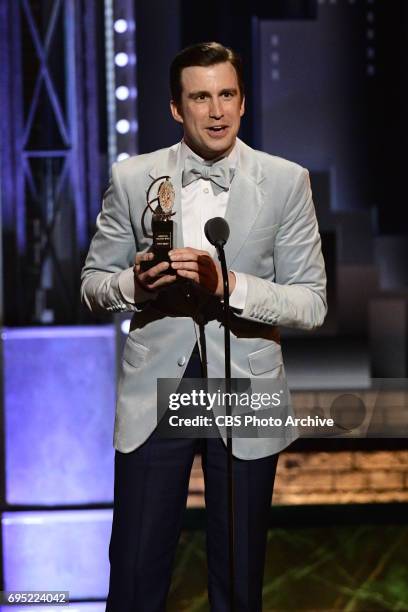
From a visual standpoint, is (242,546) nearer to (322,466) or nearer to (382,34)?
(322,466)

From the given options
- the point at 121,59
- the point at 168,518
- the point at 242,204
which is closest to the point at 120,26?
the point at 121,59

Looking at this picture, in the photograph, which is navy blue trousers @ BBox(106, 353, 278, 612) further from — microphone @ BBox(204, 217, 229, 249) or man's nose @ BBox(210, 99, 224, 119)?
man's nose @ BBox(210, 99, 224, 119)

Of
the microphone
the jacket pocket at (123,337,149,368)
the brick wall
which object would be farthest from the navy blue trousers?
the brick wall

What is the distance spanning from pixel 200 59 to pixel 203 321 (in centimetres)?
54

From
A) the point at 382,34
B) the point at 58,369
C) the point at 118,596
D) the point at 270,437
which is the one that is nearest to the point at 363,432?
the point at 270,437

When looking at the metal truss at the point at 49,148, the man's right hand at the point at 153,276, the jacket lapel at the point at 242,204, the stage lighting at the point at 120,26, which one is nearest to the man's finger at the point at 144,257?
the man's right hand at the point at 153,276

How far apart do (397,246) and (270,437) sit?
194cm

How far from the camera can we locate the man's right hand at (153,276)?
6.01ft

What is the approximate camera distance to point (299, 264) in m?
2.12

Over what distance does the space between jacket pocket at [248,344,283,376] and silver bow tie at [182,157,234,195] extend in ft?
1.17

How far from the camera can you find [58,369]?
11.1 ft

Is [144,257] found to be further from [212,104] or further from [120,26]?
[120,26]

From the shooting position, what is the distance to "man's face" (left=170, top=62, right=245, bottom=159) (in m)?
2.03

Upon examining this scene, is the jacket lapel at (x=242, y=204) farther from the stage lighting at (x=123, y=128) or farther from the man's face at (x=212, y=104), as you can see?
the stage lighting at (x=123, y=128)
